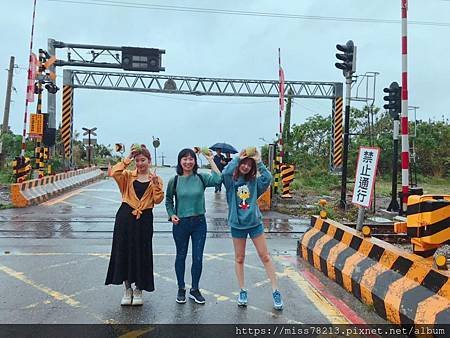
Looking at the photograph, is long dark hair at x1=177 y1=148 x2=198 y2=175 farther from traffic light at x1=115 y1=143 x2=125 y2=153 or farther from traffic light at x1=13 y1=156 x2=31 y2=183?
traffic light at x1=13 y1=156 x2=31 y2=183

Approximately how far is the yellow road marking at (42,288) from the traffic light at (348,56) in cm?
841

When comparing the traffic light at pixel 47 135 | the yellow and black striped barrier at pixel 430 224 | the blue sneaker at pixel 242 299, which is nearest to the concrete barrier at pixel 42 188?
the traffic light at pixel 47 135

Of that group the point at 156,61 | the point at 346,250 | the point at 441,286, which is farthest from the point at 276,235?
the point at 156,61

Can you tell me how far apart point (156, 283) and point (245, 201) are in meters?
1.66

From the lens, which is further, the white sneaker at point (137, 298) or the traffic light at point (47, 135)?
the traffic light at point (47, 135)

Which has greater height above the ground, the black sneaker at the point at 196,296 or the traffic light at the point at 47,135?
the traffic light at the point at 47,135

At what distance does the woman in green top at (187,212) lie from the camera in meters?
4.76

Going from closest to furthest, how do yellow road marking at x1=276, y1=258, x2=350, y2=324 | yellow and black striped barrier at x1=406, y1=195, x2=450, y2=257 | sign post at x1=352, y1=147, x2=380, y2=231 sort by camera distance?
yellow road marking at x1=276, y1=258, x2=350, y2=324
yellow and black striped barrier at x1=406, y1=195, x2=450, y2=257
sign post at x1=352, y1=147, x2=380, y2=231

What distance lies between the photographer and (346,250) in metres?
5.47

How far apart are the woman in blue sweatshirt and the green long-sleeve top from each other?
0.23 metres

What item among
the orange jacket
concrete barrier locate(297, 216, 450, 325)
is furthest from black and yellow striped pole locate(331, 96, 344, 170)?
the orange jacket

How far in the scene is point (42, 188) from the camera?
13641 mm

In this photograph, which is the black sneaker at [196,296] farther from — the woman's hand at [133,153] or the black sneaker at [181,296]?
the woman's hand at [133,153]

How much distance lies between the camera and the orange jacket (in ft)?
15.4
